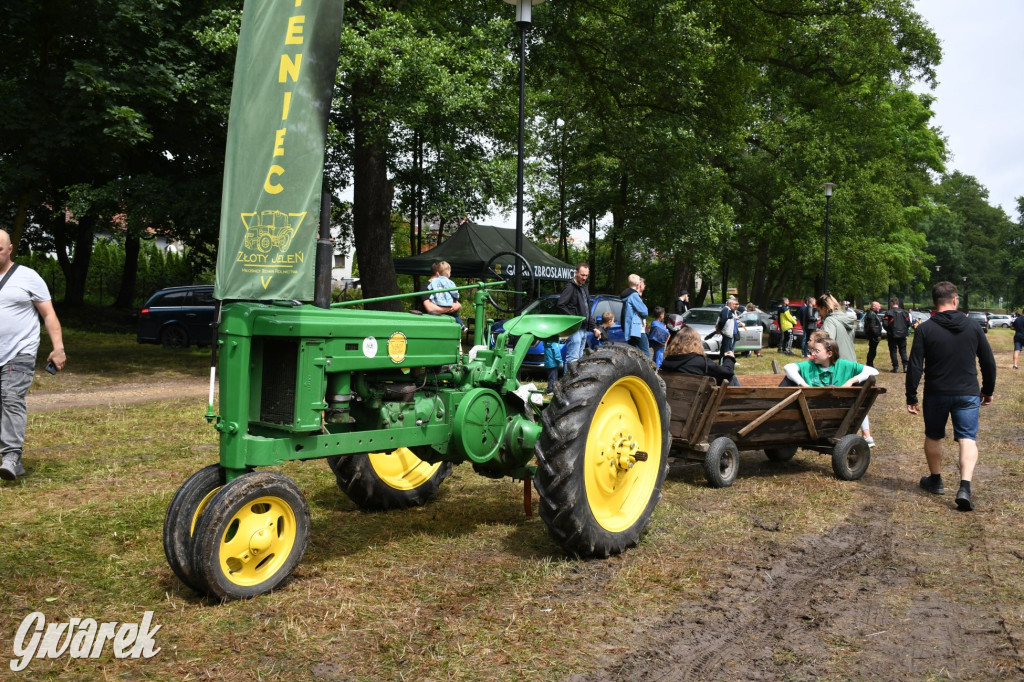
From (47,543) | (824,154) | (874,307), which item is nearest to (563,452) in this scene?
(47,543)

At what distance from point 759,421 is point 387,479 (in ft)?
10.4

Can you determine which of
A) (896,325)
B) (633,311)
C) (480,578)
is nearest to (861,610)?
(480,578)

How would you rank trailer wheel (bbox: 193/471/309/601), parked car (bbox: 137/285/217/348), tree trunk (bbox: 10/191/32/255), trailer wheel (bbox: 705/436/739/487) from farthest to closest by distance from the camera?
parked car (bbox: 137/285/217/348) < tree trunk (bbox: 10/191/32/255) < trailer wheel (bbox: 705/436/739/487) < trailer wheel (bbox: 193/471/309/601)

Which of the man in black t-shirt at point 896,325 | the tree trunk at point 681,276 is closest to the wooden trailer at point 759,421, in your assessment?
the man in black t-shirt at point 896,325

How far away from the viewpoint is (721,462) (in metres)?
7.05

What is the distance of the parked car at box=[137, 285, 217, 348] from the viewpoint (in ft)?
66.8

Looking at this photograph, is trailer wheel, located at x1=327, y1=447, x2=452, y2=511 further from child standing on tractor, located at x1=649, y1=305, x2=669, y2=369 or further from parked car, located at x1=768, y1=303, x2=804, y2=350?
parked car, located at x1=768, y1=303, x2=804, y2=350

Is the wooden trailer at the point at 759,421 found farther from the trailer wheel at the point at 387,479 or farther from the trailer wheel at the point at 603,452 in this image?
the trailer wheel at the point at 387,479

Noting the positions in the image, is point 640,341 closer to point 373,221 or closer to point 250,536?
point 373,221

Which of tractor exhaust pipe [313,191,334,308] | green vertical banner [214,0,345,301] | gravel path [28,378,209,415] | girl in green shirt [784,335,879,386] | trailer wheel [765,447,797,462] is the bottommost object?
gravel path [28,378,209,415]

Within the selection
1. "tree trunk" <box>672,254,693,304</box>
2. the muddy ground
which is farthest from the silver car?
the muddy ground

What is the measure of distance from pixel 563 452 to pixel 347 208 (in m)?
17.0

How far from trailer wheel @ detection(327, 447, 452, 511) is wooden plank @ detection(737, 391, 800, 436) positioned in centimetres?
254

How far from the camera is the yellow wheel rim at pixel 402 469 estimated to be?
19.1ft
